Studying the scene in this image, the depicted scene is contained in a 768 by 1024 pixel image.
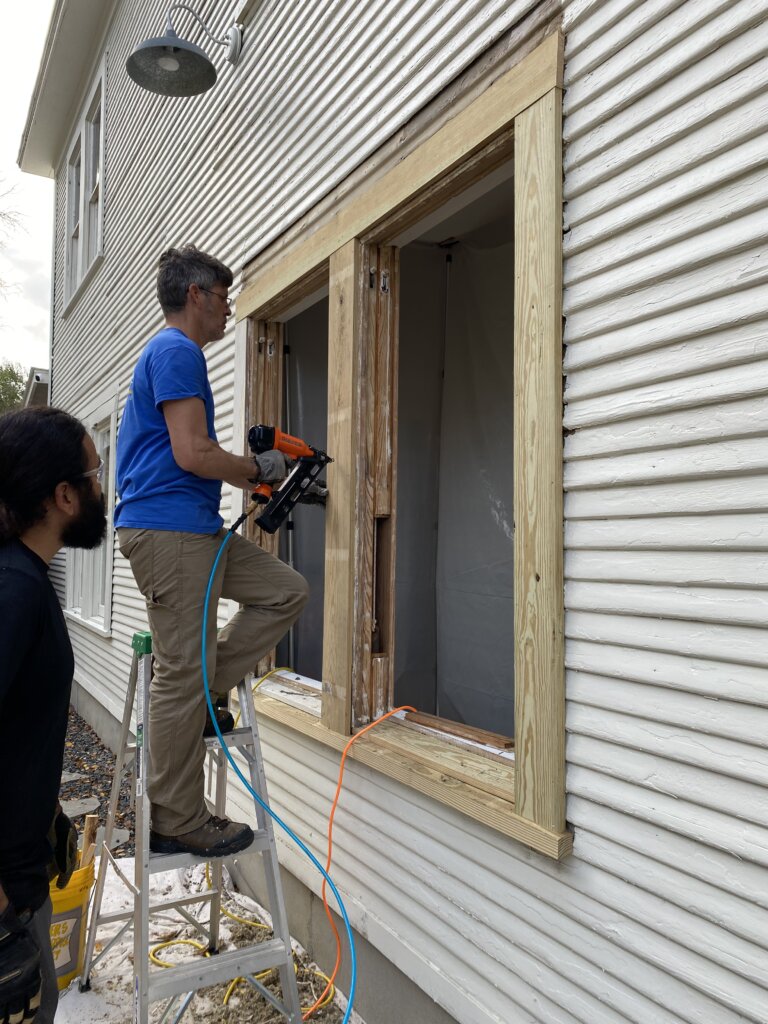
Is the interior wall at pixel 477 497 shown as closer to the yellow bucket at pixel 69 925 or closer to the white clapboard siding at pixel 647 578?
the white clapboard siding at pixel 647 578

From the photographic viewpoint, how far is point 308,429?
450 cm

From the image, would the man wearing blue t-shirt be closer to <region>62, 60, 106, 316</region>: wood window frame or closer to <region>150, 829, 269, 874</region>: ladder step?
<region>150, 829, 269, 874</region>: ladder step

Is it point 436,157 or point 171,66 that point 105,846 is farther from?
point 171,66

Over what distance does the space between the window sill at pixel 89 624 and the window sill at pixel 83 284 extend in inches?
162

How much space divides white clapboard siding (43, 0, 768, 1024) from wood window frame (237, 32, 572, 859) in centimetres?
5

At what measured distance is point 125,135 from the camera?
7.48 m

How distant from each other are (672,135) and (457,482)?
3098mm

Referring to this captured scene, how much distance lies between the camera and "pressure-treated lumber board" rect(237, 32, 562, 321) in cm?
200

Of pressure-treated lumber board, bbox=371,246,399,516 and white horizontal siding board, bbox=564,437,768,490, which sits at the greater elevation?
pressure-treated lumber board, bbox=371,246,399,516

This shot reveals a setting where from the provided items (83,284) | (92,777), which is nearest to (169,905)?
Answer: (92,777)

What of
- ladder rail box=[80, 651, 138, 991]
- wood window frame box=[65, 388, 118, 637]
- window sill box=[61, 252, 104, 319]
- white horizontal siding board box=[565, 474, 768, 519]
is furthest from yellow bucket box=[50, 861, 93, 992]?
window sill box=[61, 252, 104, 319]

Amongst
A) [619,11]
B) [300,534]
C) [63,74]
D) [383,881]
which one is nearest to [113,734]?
[300,534]

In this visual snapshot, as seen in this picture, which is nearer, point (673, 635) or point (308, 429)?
point (673, 635)

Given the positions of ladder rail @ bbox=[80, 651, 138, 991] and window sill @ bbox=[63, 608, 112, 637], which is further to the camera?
window sill @ bbox=[63, 608, 112, 637]
